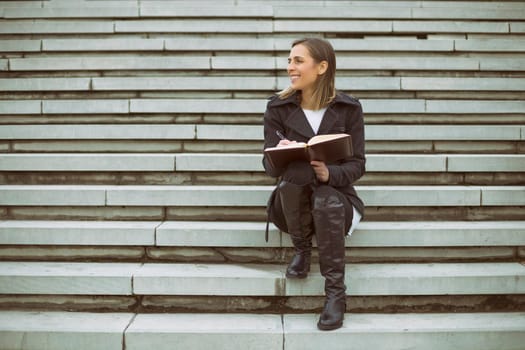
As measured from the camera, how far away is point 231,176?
385cm

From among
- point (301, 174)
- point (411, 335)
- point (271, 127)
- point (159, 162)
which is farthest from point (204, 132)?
point (411, 335)

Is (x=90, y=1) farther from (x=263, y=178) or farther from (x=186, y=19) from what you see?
(x=263, y=178)

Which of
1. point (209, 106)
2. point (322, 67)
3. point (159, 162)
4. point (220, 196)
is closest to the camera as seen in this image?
point (322, 67)

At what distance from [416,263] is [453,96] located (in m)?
2.07

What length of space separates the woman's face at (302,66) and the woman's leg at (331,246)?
746 millimetres

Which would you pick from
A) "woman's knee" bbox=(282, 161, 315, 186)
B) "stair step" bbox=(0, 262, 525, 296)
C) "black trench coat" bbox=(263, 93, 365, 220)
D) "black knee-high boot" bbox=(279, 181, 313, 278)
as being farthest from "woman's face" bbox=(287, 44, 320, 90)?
"stair step" bbox=(0, 262, 525, 296)

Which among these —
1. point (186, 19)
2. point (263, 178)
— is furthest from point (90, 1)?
point (263, 178)

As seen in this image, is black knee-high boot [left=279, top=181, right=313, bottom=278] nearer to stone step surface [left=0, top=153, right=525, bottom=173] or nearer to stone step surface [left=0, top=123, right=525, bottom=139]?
stone step surface [left=0, top=153, right=525, bottom=173]

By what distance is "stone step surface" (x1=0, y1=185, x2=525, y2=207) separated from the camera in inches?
138

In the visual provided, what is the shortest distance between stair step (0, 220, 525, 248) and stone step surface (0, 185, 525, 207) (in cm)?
23

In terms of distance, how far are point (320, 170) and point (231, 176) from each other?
1.30 meters

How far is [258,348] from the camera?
2.76 metres

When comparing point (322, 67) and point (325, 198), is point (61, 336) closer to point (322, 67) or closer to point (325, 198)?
point (325, 198)

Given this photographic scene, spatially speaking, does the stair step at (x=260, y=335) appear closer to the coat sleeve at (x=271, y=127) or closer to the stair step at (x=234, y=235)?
the stair step at (x=234, y=235)
